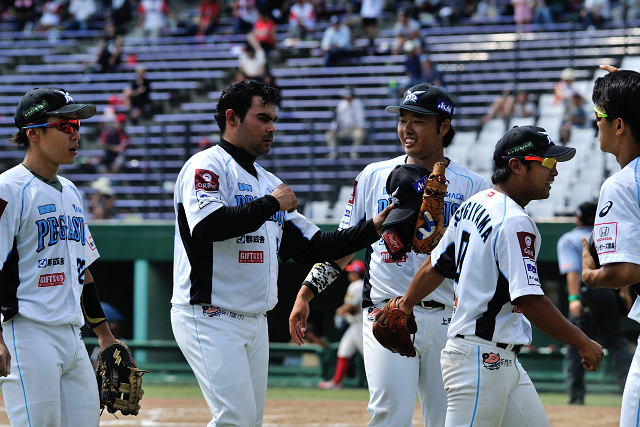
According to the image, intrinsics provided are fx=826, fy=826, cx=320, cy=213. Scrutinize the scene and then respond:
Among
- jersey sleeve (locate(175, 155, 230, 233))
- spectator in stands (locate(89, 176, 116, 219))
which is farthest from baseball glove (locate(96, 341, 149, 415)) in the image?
spectator in stands (locate(89, 176, 116, 219))

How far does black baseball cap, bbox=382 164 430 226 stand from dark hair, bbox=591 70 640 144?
1.11 m

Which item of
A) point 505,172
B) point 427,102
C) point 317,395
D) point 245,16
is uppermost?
point 245,16

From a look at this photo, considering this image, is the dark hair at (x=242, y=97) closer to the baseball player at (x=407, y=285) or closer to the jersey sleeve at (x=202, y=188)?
the jersey sleeve at (x=202, y=188)

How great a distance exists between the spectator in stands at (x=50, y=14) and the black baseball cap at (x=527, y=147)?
19527 mm

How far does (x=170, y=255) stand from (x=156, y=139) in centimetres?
337

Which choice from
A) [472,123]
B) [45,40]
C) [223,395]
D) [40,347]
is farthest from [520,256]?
[45,40]

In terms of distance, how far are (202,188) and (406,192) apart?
105cm

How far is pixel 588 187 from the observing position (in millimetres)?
11445

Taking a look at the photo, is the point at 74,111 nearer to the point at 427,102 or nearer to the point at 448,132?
the point at 427,102

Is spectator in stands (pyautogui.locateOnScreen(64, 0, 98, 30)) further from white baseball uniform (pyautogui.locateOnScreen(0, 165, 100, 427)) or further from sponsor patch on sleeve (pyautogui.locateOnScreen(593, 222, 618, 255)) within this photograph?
sponsor patch on sleeve (pyautogui.locateOnScreen(593, 222, 618, 255))

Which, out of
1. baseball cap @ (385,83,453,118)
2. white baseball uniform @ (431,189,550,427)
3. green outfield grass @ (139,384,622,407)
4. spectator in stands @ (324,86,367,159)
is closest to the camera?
white baseball uniform @ (431,189,550,427)

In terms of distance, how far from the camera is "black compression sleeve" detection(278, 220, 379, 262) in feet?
14.9

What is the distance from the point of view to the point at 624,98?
11.1ft

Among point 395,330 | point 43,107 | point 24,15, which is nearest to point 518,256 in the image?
point 395,330
